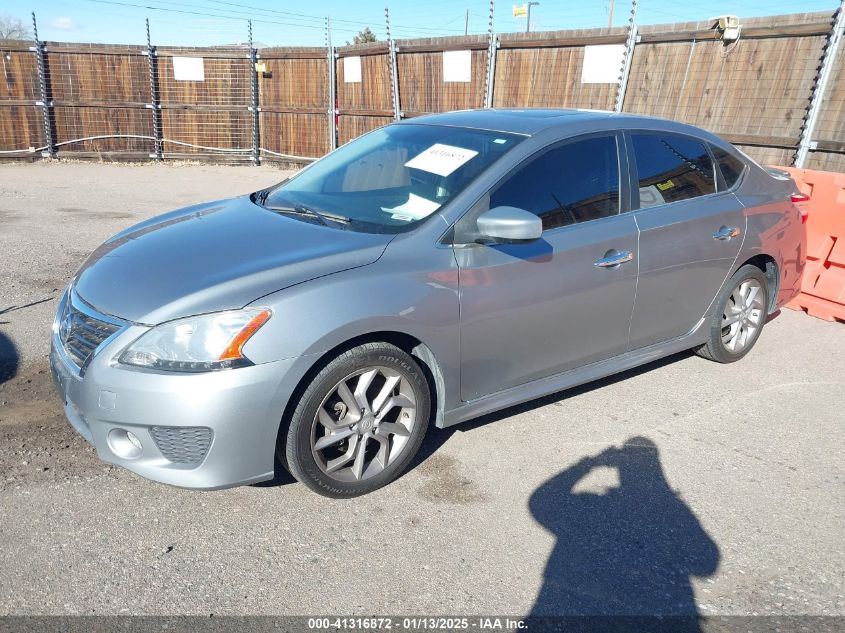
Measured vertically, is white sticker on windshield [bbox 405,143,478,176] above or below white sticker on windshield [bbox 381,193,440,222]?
above

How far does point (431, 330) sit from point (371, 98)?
1207 cm

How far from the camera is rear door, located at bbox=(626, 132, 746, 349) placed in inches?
161

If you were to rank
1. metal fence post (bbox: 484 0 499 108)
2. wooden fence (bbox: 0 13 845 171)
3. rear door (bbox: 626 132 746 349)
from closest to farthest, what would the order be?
rear door (bbox: 626 132 746 349) → wooden fence (bbox: 0 13 845 171) → metal fence post (bbox: 484 0 499 108)

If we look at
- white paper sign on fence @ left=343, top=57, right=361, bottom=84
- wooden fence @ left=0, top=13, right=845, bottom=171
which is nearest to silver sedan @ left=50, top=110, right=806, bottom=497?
wooden fence @ left=0, top=13, right=845, bottom=171

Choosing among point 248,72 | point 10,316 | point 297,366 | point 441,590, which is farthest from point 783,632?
point 248,72

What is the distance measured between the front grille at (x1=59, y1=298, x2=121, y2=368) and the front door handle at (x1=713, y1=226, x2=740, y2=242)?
3599mm

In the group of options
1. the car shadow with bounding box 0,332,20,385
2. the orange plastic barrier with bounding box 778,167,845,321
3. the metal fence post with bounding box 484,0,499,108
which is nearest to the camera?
the car shadow with bounding box 0,332,20,385

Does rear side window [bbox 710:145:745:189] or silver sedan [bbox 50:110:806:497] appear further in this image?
rear side window [bbox 710:145:745:189]

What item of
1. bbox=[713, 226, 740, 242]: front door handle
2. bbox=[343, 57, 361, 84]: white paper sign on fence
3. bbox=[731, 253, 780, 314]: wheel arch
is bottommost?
bbox=[731, 253, 780, 314]: wheel arch

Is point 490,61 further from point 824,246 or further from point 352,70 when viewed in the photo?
point 824,246

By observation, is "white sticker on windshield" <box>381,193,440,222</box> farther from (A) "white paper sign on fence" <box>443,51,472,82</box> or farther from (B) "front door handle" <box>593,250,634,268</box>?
(A) "white paper sign on fence" <box>443,51,472,82</box>

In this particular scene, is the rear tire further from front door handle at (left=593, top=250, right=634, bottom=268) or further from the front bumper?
A: the front bumper

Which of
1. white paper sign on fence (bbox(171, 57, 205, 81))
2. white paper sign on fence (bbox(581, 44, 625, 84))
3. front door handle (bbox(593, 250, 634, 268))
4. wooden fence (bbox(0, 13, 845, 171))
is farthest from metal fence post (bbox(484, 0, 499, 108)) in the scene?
front door handle (bbox(593, 250, 634, 268))

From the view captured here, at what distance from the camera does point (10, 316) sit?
5.40 m
